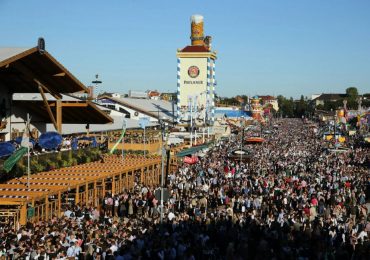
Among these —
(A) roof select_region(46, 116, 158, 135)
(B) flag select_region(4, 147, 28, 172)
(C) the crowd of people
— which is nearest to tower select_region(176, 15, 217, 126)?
(A) roof select_region(46, 116, 158, 135)

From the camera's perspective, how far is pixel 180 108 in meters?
84.6

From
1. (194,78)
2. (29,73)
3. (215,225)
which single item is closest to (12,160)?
(29,73)

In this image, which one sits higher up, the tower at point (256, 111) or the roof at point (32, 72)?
the roof at point (32, 72)

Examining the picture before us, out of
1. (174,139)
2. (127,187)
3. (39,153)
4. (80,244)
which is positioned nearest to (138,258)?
(80,244)

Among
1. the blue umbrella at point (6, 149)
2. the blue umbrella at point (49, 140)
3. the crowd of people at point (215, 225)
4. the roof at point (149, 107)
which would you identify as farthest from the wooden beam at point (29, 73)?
the roof at point (149, 107)

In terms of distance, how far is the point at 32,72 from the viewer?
2616cm

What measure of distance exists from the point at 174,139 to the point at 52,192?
3002cm

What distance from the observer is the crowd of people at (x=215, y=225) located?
568 inches

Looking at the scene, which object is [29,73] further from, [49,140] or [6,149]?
[6,149]

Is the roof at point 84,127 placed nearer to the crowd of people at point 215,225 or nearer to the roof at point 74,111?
the roof at point 74,111

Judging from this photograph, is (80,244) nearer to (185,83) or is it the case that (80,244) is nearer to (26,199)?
(26,199)

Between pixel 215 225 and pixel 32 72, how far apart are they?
12.1 meters

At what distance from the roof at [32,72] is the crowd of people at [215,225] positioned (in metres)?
5.86

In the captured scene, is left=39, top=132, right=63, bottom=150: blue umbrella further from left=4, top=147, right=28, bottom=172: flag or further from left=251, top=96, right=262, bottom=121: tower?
left=251, top=96, right=262, bottom=121: tower
